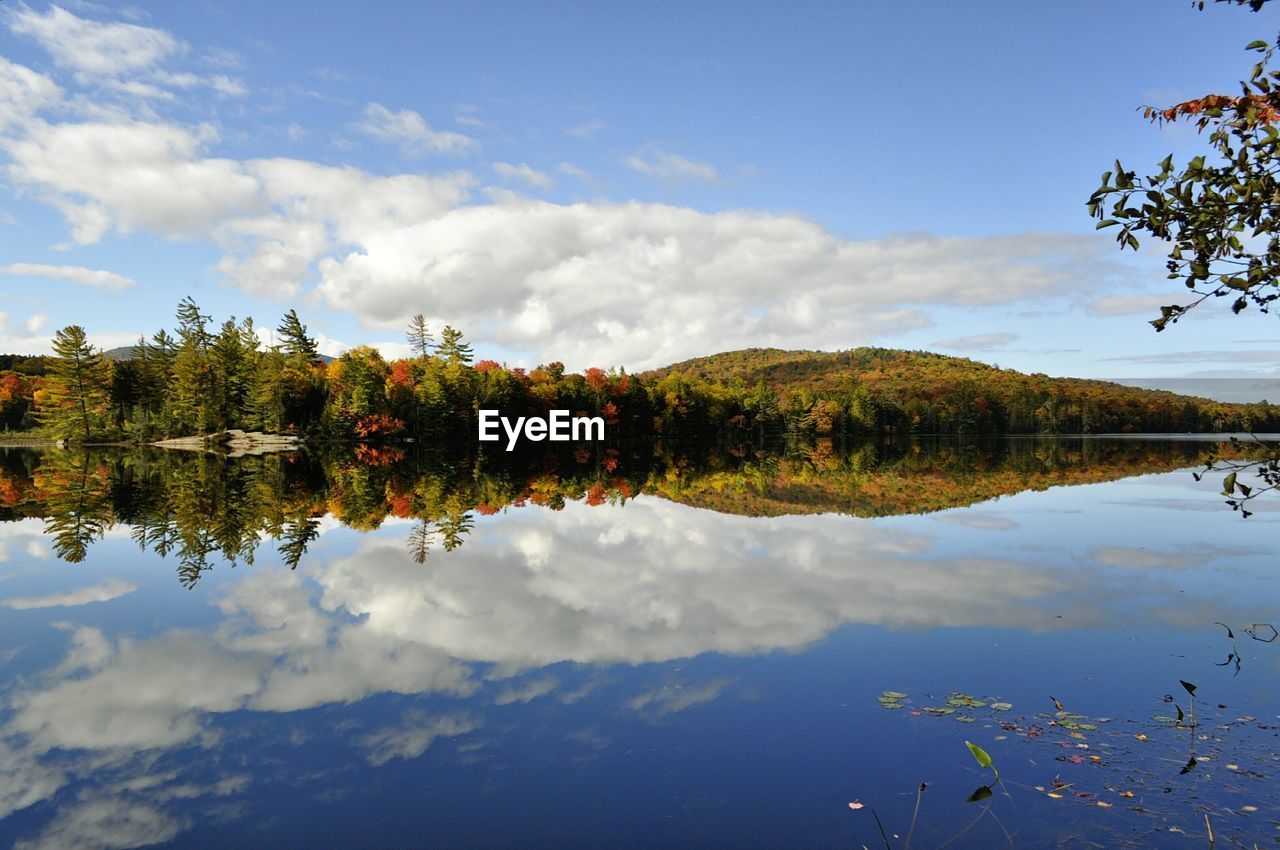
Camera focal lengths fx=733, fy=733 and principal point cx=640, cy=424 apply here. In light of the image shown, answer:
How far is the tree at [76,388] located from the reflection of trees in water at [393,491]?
2493 cm

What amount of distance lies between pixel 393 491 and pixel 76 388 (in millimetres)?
68731

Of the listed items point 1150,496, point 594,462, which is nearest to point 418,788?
point 1150,496

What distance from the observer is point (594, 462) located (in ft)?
197

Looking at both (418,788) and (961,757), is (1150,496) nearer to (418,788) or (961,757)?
(961,757)

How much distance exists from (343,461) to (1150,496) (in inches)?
2009

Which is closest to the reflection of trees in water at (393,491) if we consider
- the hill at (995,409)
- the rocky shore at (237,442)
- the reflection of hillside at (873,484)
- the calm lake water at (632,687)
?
the reflection of hillside at (873,484)

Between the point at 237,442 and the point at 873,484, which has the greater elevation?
the point at 237,442

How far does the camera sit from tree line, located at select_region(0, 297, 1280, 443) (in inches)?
3226

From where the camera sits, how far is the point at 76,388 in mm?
80250

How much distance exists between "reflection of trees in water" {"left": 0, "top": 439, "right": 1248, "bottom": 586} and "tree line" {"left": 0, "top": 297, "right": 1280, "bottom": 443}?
24.9 metres

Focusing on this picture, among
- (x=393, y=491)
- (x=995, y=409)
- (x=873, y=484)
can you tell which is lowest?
(x=873, y=484)

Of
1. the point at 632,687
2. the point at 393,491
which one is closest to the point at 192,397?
the point at 393,491

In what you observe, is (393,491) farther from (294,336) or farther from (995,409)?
(995,409)

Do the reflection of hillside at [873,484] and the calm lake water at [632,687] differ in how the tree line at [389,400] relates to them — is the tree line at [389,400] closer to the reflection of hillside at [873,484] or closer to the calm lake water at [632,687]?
the reflection of hillside at [873,484]
